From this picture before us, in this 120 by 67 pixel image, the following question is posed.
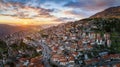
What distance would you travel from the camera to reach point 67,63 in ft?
376

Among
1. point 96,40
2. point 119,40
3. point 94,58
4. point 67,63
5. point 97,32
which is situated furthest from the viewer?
point 97,32

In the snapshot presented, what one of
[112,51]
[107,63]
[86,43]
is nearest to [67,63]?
[107,63]

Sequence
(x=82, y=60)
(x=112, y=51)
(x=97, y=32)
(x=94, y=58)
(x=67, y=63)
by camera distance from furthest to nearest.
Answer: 1. (x=97, y=32)
2. (x=112, y=51)
3. (x=94, y=58)
4. (x=82, y=60)
5. (x=67, y=63)

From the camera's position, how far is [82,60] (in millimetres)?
123125

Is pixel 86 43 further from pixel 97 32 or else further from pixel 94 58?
pixel 94 58

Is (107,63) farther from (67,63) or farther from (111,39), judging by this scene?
(111,39)

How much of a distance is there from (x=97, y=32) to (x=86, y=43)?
88.4 feet

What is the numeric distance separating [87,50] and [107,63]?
30418 mm

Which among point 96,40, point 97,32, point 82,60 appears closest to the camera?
point 82,60

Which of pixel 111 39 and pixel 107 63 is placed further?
pixel 111 39

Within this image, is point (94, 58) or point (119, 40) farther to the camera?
point (119, 40)

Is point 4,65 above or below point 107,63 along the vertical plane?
above

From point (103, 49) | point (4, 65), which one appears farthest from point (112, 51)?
point (4, 65)

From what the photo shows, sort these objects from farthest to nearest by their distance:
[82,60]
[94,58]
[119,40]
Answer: [119,40] → [94,58] → [82,60]
